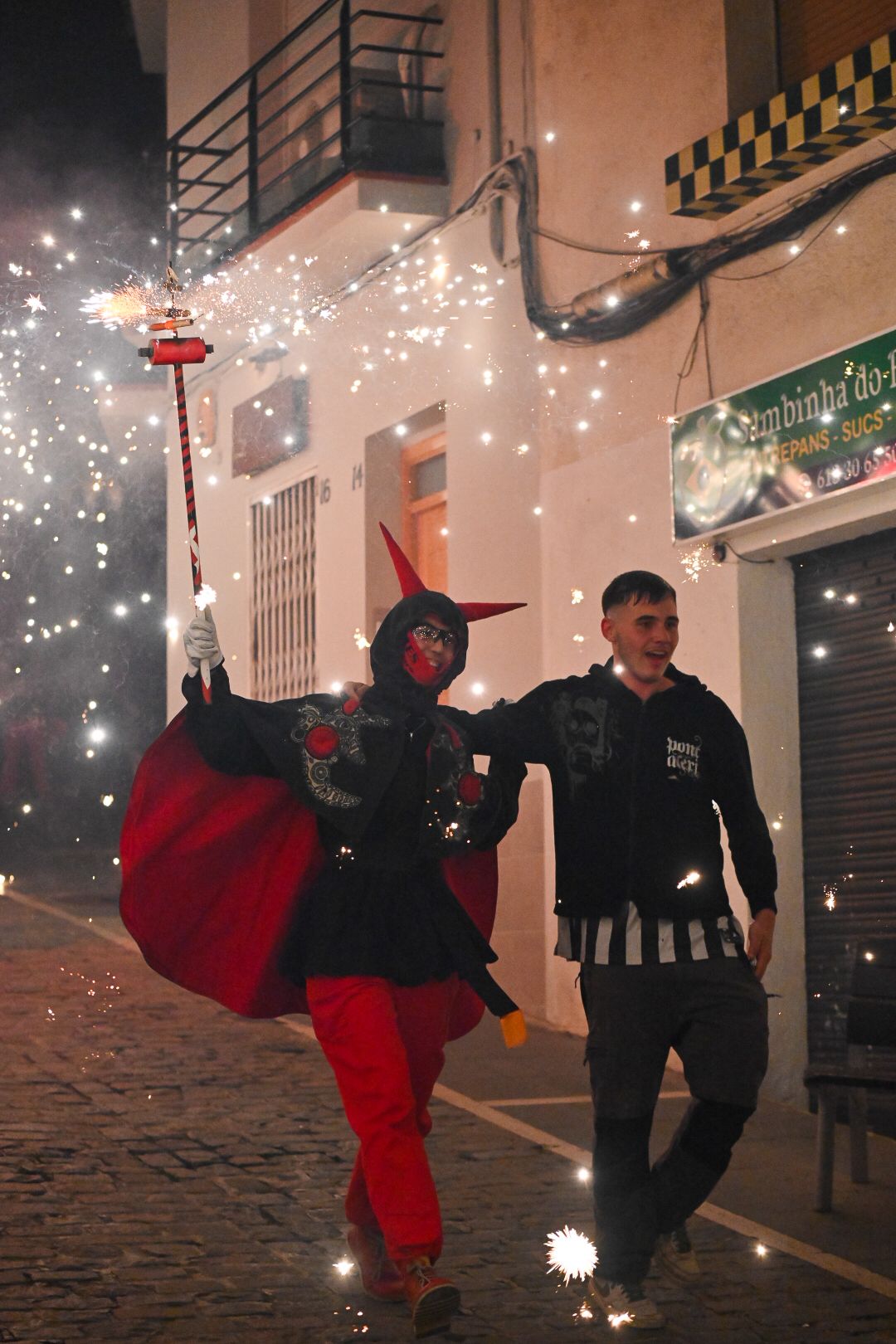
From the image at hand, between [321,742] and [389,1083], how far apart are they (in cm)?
96

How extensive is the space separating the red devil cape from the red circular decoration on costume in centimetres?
37

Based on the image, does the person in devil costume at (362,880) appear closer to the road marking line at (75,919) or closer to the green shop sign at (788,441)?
the green shop sign at (788,441)

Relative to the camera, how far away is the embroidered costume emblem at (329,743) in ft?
16.0

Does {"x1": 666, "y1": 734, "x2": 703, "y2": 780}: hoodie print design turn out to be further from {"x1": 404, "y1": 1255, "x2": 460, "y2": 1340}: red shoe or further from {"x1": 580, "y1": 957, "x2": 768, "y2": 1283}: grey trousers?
{"x1": 404, "y1": 1255, "x2": 460, "y2": 1340}: red shoe

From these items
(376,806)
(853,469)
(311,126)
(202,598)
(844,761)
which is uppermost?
(311,126)

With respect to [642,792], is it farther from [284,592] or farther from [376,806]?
[284,592]

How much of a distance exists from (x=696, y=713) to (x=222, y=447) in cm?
1109

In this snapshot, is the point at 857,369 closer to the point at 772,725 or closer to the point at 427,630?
the point at 772,725

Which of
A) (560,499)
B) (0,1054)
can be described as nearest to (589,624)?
(560,499)

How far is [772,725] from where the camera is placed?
27.3 feet

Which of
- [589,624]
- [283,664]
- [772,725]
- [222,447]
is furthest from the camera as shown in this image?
[222,447]

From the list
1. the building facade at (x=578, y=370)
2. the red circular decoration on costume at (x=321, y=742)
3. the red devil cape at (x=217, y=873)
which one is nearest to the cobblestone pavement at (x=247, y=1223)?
the red devil cape at (x=217, y=873)

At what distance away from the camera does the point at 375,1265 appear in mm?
4953

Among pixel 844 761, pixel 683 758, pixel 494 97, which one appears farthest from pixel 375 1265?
pixel 494 97
